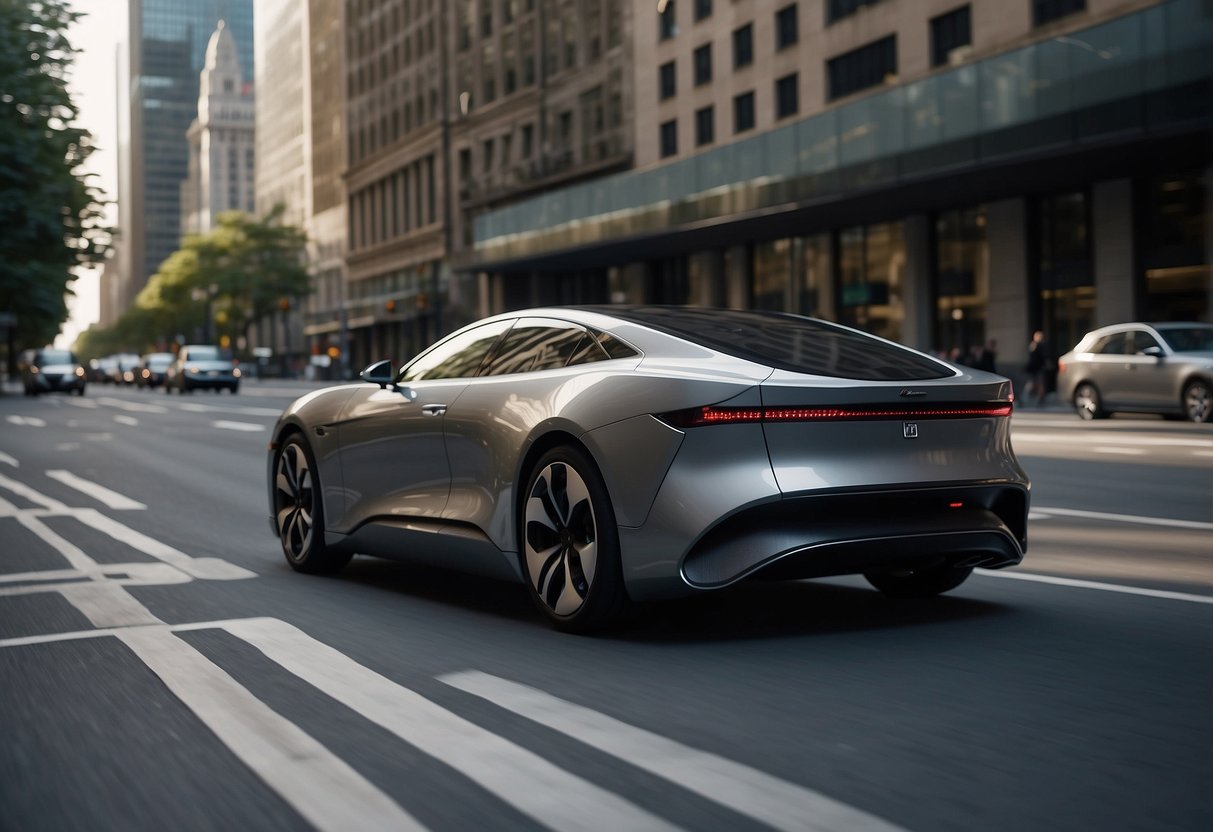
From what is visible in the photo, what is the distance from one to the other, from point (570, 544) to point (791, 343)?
4.01ft

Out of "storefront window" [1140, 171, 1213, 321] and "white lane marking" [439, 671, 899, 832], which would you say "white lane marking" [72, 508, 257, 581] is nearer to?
"white lane marking" [439, 671, 899, 832]

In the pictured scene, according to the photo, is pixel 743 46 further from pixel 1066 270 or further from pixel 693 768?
pixel 693 768

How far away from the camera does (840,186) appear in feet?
113

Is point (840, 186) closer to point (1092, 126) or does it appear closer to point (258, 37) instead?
point (1092, 126)

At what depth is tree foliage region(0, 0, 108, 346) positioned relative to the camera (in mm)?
46344

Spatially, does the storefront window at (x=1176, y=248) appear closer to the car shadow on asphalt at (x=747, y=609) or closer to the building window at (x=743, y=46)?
the building window at (x=743, y=46)

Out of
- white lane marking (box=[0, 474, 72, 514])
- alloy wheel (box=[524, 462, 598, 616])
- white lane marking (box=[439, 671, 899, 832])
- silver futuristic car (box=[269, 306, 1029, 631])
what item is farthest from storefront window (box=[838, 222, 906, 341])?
white lane marking (box=[439, 671, 899, 832])

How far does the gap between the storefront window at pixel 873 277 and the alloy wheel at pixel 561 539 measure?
33.1m

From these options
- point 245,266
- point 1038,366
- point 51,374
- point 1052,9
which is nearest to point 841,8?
point 1052,9

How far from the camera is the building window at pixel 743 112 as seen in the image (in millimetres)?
46031

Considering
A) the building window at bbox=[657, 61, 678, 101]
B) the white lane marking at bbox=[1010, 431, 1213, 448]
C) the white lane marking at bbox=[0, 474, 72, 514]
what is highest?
the building window at bbox=[657, 61, 678, 101]

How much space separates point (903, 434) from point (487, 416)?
1.82 m

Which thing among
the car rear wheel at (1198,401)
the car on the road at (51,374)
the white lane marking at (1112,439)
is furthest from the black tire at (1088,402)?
the car on the road at (51,374)

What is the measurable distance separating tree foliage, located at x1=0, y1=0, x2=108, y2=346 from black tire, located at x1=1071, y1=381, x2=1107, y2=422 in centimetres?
3279
